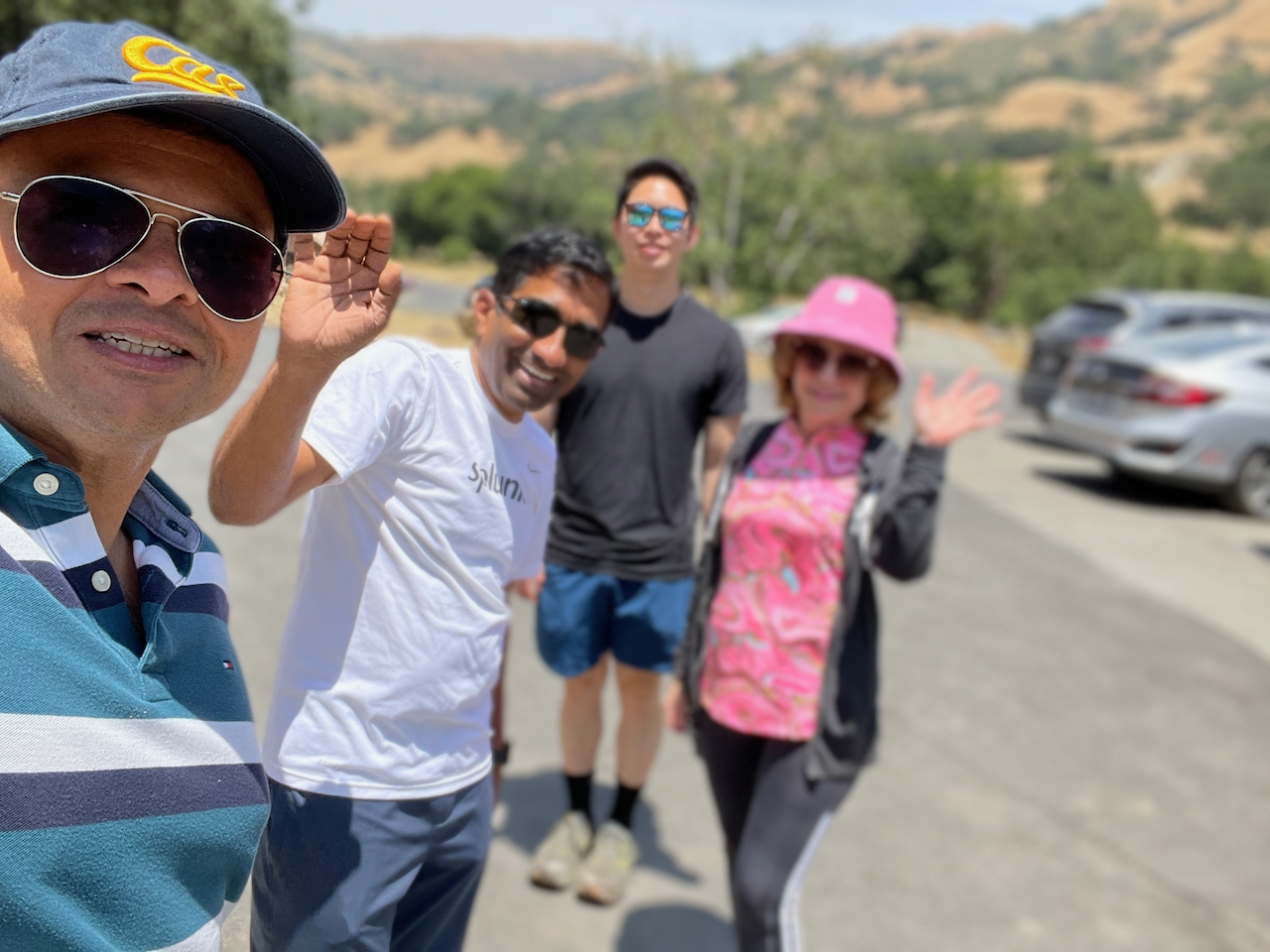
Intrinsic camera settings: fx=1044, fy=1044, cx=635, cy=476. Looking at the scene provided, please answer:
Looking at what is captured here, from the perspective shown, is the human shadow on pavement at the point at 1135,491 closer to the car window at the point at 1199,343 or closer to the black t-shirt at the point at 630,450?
the car window at the point at 1199,343

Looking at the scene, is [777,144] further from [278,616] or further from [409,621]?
[409,621]

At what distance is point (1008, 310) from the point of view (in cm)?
3092

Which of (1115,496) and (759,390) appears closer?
(1115,496)

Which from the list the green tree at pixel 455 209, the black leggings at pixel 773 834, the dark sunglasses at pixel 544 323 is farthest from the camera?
the green tree at pixel 455 209

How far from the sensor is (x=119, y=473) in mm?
1123

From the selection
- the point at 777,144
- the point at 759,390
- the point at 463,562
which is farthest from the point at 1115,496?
the point at 777,144

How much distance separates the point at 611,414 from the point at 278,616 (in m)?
2.21

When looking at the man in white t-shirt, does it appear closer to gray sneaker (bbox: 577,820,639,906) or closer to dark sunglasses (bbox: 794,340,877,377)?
dark sunglasses (bbox: 794,340,877,377)

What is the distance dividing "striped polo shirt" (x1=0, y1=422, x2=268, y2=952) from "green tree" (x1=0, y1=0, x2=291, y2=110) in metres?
14.6

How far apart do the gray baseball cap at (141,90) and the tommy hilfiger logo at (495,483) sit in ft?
2.53

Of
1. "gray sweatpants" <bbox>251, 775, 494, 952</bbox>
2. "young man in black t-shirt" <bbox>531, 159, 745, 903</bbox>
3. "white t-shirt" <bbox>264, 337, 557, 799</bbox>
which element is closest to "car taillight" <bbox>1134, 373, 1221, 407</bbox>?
"young man in black t-shirt" <bbox>531, 159, 745, 903</bbox>

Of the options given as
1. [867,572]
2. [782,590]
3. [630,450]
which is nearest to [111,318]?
[782,590]

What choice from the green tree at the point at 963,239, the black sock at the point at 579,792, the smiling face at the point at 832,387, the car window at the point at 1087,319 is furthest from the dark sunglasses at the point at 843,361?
the green tree at the point at 963,239

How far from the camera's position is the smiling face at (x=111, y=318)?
1.04 metres
